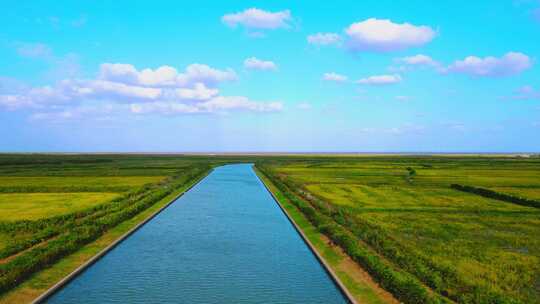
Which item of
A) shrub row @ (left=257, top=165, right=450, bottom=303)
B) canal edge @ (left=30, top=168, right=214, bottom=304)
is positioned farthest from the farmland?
canal edge @ (left=30, top=168, right=214, bottom=304)

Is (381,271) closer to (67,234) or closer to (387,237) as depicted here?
(387,237)

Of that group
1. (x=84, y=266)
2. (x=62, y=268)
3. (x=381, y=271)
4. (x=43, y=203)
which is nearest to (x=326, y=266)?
(x=381, y=271)

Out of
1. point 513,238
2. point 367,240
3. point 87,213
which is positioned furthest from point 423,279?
point 87,213

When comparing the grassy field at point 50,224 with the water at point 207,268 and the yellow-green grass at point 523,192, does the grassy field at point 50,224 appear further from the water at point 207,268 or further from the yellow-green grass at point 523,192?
the yellow-green grass at point 523,192

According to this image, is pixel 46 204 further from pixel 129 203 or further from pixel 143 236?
pixel 143 236

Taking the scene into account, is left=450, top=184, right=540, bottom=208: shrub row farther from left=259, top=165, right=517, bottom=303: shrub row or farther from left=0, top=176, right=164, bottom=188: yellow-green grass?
left=0, top=176, right=164, bottom=188: yellow-green grass

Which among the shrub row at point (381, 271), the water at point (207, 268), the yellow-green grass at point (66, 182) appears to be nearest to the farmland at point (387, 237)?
the shrub row at point (381, 271)

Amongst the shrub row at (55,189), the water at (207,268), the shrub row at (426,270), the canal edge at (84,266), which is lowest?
the water at (207,268)
